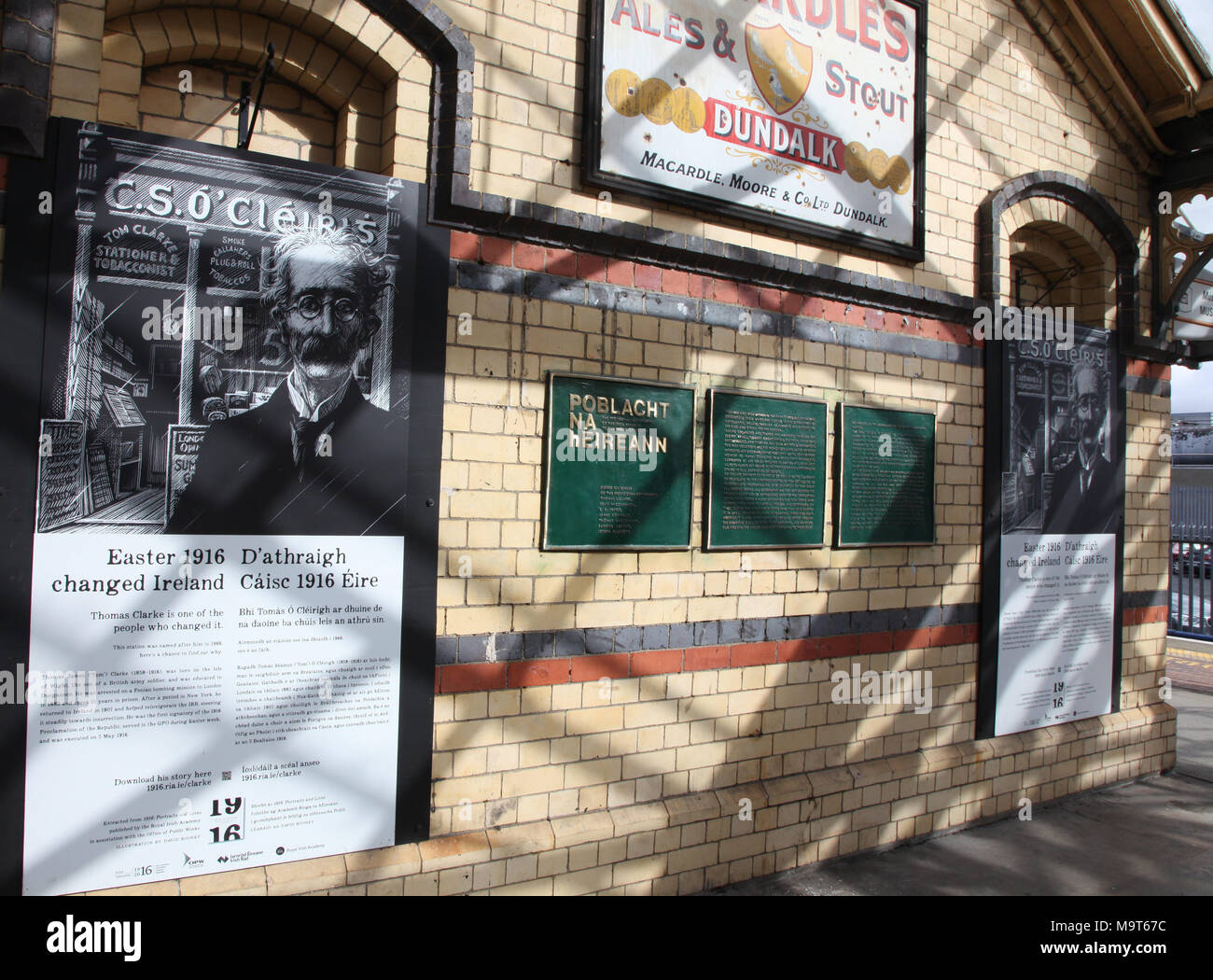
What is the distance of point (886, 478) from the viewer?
5.71 metres

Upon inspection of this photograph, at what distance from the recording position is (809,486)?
5.36 m

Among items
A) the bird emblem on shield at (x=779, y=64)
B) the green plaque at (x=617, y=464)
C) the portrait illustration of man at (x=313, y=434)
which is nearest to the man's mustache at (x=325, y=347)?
the portrait illustration of man at (x=313, y=434)

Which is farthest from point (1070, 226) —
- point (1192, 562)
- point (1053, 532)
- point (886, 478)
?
point (1192, 562)

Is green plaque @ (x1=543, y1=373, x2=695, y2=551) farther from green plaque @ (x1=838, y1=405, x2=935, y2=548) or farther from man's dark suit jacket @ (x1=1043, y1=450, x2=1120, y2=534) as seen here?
man's dark suit jacket @ (x1=1043, y1=450, x2=1120, y2=534)

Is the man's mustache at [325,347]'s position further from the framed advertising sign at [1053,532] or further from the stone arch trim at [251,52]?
the framed advertising sign at [1053,532]

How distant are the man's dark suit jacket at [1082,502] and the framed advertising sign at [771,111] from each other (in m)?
2.44

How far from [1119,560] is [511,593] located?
19.1 ft

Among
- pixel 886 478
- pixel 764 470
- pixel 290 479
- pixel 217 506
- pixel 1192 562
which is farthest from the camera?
pixel 1192 562

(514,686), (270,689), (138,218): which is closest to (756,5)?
(138,218)

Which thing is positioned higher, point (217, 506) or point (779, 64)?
point (779, 64)

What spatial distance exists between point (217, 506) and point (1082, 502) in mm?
6666

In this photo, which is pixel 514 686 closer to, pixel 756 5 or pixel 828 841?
pixel 828 841

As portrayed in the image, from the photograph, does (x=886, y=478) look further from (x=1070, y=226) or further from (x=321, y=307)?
(x=321, y=307)

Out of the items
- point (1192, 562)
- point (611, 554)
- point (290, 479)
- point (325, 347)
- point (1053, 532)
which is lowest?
point (1192, 562)
